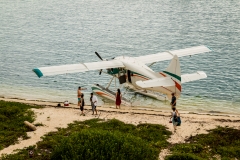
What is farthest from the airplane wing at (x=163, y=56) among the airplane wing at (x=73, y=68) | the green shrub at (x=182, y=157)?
the green shrub at (x=182, y=157)

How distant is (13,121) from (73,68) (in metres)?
7.16

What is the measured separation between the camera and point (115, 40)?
53188 mm

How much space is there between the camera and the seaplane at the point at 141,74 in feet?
79.4

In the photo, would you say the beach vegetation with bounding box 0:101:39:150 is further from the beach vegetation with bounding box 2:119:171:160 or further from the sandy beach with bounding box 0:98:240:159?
the beach vegetation with bounding box 2:119:171:160

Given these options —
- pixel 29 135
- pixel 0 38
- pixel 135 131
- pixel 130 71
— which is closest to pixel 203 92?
pixel 130 71

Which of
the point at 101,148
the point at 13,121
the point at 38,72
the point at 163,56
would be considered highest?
the point at 163,56

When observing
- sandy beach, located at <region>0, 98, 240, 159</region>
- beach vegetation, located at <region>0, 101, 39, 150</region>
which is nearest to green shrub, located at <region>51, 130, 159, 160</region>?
sandy beach, located at <region>0, 98, 240, 159</region>

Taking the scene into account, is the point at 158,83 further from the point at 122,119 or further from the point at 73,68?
the point at 73,68

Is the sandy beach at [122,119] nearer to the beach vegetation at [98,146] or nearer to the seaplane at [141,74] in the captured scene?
the beach vegetation at [98,146]

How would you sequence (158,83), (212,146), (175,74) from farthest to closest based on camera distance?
(158,83) < (175,74) < (212,146)

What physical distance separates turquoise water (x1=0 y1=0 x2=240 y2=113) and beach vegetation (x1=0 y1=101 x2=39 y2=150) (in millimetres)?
7745

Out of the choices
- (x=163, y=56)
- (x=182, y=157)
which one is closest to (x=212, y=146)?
(x=182, y=157)

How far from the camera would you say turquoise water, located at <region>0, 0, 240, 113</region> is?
32625 mm

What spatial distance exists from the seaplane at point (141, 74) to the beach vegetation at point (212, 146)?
586 centimetres
